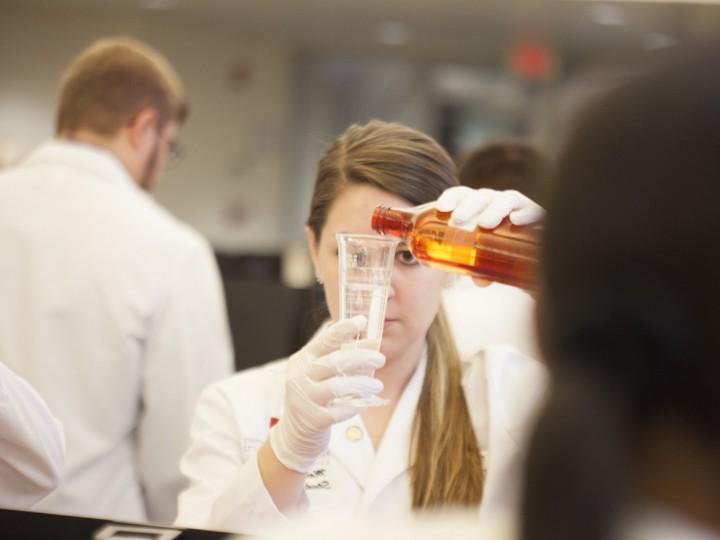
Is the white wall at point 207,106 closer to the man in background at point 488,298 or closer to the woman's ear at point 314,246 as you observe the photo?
the man in background at point 488,298

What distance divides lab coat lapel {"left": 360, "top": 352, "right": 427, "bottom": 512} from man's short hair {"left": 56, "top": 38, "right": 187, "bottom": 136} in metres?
1.34

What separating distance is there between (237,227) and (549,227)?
378 inches

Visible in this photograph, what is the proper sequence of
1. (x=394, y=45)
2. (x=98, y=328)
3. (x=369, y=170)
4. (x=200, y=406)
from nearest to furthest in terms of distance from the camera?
(x=369, y=170) < (x=200, y=406) < (x=98, y=328) < (x=394, y=45)

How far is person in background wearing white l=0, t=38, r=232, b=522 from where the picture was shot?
2.27 metres

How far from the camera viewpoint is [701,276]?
1.45ft

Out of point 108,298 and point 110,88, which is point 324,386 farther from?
point 110,88

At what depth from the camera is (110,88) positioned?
2490 millimetres

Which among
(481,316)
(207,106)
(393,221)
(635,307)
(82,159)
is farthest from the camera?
(207,106)

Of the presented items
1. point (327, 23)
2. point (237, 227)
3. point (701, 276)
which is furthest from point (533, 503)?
point (237, 227)

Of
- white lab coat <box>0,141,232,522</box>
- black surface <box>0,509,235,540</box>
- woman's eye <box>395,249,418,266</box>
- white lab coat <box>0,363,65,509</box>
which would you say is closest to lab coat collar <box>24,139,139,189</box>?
white lab coat <box>0,141,232,522</box>

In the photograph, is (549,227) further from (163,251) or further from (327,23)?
(327,23)

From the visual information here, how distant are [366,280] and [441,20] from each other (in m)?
7.66

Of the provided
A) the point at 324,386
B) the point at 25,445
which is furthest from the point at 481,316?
the point at 25,445

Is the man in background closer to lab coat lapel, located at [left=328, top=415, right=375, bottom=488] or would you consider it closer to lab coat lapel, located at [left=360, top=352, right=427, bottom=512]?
lab coat lapel, located at [left=360, top=352, right=427, bottom=512]
